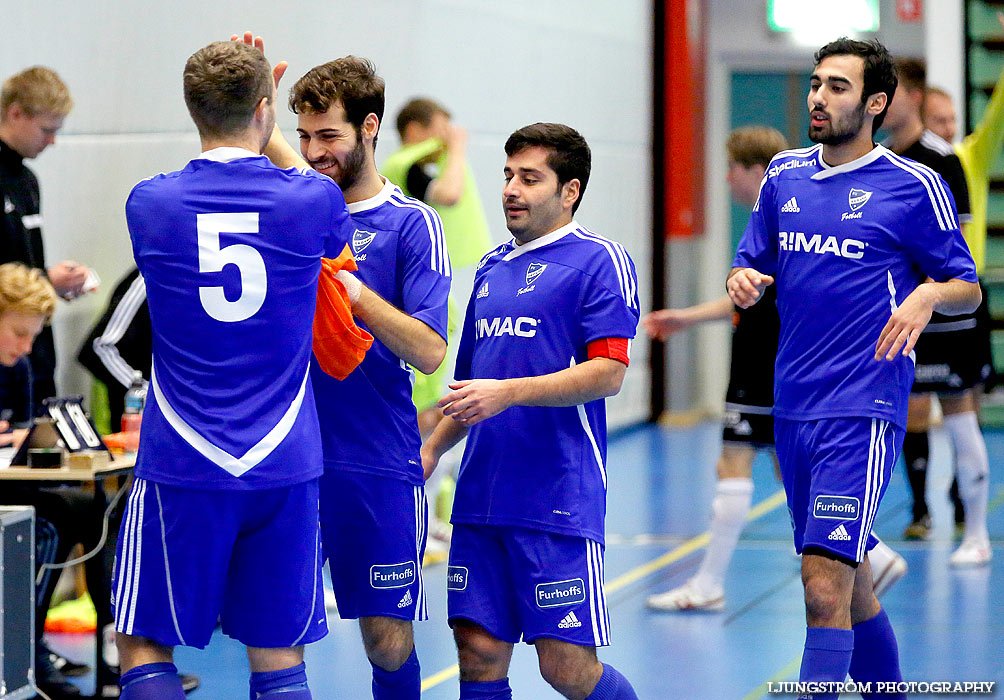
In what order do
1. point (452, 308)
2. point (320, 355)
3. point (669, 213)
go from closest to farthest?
1. point (320, 355)
2. point (452, 308)
3. point (669, 213)

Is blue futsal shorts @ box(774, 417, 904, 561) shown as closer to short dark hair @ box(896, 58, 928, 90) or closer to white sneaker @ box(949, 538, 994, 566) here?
white sneaker @ box(949, 538, 994, 566)

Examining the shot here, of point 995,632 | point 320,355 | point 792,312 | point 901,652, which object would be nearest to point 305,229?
point 320,355

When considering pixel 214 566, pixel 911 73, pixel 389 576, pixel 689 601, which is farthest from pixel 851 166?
pixel 911 73

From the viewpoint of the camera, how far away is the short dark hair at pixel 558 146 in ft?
12.0

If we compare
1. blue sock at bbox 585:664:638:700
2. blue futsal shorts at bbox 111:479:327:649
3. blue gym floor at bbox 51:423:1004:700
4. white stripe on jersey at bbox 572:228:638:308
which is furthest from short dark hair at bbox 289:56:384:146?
blue gym floor at bbox 51:423:1004:700

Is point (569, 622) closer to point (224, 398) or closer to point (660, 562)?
point (224, 398)

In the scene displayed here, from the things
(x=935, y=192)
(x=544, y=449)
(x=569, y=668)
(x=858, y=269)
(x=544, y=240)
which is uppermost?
(x=935, y=192)

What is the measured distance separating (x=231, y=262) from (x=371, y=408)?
0.89 m

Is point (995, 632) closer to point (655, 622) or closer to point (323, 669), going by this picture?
point (655, 622)

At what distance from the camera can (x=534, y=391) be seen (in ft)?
11.3

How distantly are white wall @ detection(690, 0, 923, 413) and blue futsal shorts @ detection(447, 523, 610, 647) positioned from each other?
1010cm

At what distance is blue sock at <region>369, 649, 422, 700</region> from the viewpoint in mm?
3850

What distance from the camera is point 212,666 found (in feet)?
17.7

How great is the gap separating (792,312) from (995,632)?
2.27 m
